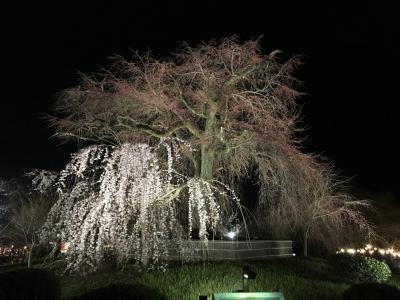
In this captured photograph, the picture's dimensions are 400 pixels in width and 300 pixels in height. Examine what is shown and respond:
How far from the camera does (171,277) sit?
989cm

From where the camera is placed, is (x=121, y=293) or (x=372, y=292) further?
(x=372, y=292)

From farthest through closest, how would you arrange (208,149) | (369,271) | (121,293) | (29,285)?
(369,271)
(208,149)
(29,285)
(121,293)

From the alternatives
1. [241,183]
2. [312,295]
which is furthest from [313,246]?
[312,295]

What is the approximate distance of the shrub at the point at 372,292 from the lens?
25.3ft

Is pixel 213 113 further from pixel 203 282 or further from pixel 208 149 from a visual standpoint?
pixel 203 282

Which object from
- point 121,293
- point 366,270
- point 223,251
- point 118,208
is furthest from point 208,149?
point 121,293

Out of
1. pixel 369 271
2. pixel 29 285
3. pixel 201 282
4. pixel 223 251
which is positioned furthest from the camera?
pixel 369 271

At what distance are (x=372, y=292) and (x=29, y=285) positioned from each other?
5.67m

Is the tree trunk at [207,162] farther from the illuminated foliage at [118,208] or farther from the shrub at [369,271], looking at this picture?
the shrub at [369,271]

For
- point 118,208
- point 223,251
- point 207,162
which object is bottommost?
point 223,251

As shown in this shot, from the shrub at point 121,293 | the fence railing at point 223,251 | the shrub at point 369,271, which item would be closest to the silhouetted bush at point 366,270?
the shrub at point 369,271

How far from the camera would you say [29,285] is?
7.68m

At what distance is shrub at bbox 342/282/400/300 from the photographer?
771cm

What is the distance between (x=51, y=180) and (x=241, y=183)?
6073mm
